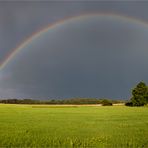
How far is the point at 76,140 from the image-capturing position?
57.9 ft

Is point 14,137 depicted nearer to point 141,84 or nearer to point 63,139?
point 63,139

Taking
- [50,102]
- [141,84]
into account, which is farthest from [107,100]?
[50,102]

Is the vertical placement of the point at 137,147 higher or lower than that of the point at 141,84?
lower

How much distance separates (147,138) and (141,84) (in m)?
104

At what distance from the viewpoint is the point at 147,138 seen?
61.2 ft

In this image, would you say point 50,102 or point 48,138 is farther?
point 50,102

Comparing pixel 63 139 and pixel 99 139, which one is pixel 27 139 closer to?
pixel 63 139

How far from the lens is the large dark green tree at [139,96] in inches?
4601

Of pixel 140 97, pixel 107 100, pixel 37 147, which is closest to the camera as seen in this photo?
pixel 37 147

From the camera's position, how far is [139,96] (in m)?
117

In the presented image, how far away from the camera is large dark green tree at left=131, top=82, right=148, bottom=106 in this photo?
11688 cm

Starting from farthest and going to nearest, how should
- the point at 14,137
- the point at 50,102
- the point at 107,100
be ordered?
1. the point at 50,102
2. the point at 107,100
3. the point at 14,137

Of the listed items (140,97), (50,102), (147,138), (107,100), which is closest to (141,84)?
(140,97)

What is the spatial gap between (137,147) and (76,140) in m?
3.40
